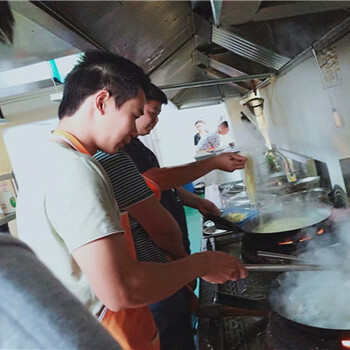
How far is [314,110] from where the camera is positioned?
2119 millimetres

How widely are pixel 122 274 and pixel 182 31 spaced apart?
5.33 ft

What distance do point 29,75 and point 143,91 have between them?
3.59 ft

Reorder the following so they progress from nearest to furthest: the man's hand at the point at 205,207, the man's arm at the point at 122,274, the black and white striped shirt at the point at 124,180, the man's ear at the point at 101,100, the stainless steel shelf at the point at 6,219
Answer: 1. the man's arm at the point at 122,274
2. the man's ear at the point at 101,100
3. the black and white striped shirt at the point at 124,180
4. the man's hand at the point at 205,207
5. the stainless steel shelf at the point at 6,219

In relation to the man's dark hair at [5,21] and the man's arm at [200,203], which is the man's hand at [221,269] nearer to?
the man's dark hair at [5,21]

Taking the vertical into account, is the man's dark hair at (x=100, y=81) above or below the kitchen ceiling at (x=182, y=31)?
below

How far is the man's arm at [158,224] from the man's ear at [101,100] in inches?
19.0

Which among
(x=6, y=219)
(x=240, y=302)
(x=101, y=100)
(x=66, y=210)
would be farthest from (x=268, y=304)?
(x=6, y=219)

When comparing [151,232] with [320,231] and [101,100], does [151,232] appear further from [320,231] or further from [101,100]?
[320,231]

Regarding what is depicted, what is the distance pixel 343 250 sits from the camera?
117 centimetres

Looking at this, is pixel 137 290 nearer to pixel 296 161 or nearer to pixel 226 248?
pixel 226 248

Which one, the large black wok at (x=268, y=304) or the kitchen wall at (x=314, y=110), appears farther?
the kitchen wall at (x=314, y=110)

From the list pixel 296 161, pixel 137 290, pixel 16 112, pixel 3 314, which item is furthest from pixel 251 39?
pixel 16 112

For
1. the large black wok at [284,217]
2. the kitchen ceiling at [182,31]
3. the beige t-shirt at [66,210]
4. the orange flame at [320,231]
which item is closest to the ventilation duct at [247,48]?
the kitchen ceiling at [182,31]

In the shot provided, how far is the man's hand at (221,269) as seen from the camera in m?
0.95
